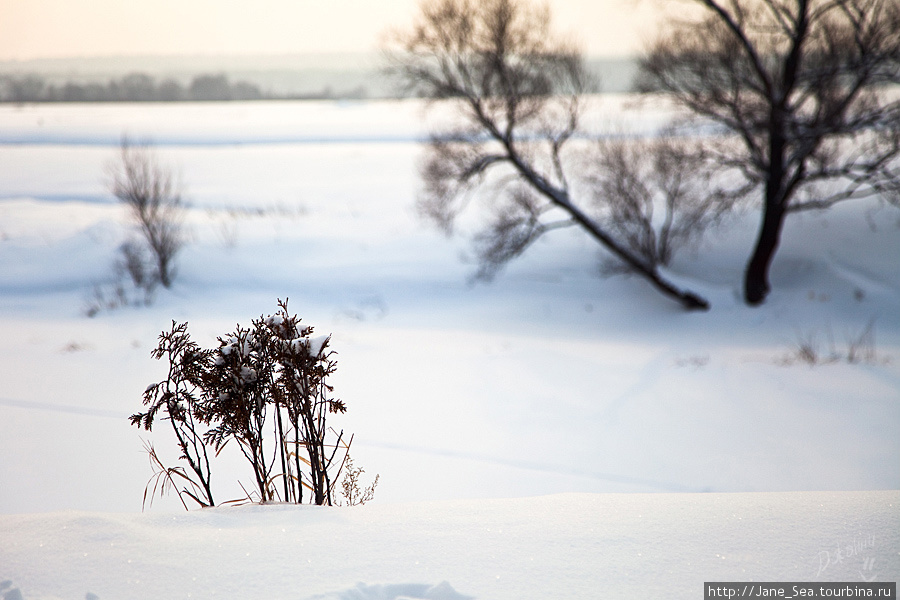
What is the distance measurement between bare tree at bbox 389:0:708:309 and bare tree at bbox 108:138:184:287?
19.5 ft

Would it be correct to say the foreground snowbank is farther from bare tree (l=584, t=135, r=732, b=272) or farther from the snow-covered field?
bare tree (l=584, t=135, r=732, b=272)

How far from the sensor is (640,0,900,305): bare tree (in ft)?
33.0

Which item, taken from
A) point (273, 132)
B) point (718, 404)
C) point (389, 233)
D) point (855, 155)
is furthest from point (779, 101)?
point (273, 132)

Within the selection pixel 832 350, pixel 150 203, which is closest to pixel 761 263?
pixel 832 350

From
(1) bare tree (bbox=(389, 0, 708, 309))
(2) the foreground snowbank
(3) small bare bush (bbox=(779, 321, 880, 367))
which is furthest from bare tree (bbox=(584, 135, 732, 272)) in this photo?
(2) the foreground snowbank

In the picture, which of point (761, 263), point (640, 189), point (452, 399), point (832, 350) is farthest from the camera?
point (640, 189)

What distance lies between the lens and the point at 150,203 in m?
13.5

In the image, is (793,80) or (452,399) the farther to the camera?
(793,80)

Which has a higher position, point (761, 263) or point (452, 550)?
point (761, 263)

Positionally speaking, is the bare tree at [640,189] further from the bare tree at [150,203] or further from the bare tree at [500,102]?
the bare tree at [150,203]

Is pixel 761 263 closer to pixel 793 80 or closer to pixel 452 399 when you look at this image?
pixel 793 80

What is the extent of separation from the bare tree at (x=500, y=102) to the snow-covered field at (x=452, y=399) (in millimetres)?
1182

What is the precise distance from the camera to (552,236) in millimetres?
16656

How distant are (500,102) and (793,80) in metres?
5.30
